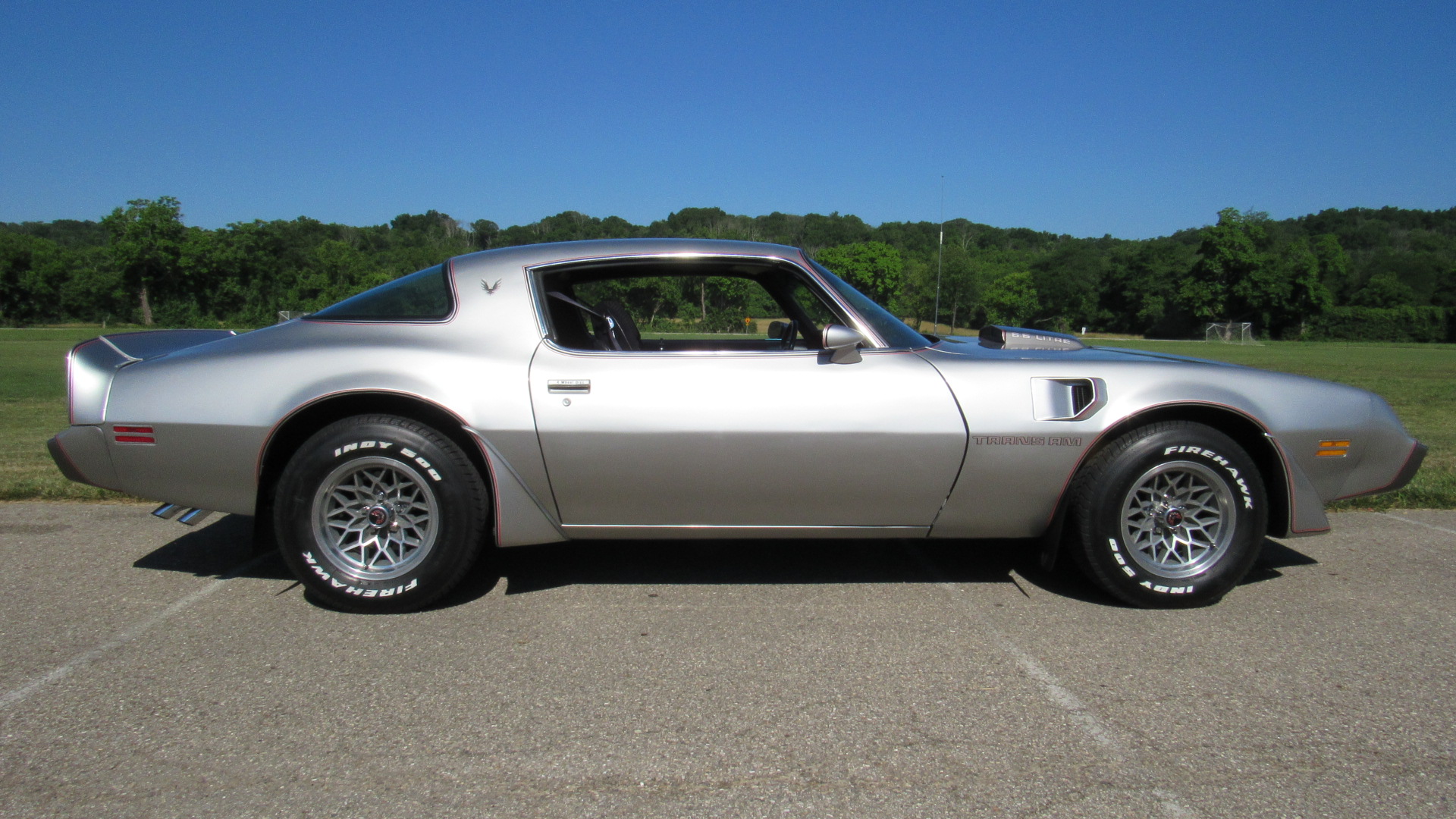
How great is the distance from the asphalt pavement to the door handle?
2.82ft

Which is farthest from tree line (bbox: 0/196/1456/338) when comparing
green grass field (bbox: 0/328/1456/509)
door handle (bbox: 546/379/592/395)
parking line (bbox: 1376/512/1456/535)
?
door handle (bbox: 546/379/592/395)

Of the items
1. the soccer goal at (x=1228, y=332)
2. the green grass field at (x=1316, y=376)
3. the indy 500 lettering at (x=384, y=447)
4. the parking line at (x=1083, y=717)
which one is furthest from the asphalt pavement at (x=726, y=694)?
the soccer goal at (x=1228, y=332)

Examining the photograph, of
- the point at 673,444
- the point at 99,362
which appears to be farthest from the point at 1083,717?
the point at 99,362

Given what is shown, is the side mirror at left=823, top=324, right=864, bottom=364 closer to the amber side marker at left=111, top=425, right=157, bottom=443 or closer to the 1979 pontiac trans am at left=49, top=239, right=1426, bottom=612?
the 1979 pontiac trans am at left=49, top=239, right=1426, bottom=612

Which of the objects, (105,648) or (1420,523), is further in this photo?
(1420,523)

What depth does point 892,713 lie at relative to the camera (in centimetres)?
245

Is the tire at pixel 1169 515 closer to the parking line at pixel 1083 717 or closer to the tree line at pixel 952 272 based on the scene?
the parking line at pixel 1083 717

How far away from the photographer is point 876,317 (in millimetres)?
3512

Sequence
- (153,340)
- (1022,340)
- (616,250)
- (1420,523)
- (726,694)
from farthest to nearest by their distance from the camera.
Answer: (1420,523), (1022,340), (153,340), (616,250), (726,694)

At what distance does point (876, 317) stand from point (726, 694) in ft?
5.51

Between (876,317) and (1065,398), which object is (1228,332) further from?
(876,317)

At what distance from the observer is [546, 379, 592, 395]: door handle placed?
126 inches

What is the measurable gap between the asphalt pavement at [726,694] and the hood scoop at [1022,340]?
104 cm

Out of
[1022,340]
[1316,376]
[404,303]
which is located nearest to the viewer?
[404,303]
